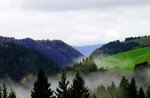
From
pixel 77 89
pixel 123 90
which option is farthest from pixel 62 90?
pixel 123 90

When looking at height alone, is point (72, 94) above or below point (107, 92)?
above

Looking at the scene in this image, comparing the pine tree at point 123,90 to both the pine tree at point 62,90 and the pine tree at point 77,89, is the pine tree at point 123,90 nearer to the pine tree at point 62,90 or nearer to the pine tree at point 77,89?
the pine tree at point 77,89

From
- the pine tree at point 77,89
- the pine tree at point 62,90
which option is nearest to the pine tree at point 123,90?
the pine tree at point 77,89

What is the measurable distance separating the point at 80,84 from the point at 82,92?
41.6 inches

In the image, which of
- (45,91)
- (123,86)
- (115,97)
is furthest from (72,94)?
(115,97)

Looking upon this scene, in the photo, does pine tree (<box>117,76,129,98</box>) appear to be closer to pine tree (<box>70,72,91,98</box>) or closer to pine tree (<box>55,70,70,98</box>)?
pine tree (<box>70,72,91,98</box>)

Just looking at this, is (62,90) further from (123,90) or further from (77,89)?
(123,90)

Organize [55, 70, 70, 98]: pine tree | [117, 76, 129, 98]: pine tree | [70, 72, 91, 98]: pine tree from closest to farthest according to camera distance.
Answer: [55, 70, 70, 98]: pine tree
[70, 72, 91, 98]: pine tree
[117, 76, 129, 98]: pine tree

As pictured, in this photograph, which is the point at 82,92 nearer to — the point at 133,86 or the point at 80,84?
the point at 80,84

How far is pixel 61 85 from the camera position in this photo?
5900cm

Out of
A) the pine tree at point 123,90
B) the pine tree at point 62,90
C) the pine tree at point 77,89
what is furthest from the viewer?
the pine tree at point 123,90

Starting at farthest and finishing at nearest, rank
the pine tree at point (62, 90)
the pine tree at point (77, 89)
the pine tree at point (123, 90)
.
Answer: the pine tree at point (123, 90)
the pine tree at point (77, 89)
the pine tree at point (62, 90)

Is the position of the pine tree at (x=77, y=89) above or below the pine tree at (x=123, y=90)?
above

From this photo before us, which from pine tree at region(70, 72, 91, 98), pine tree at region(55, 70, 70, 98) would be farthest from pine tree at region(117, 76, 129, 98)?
pine tree at region(55, 70, 70, 98)
